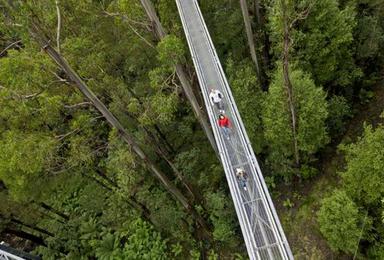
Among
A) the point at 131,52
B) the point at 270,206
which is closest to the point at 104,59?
the point at 131,52

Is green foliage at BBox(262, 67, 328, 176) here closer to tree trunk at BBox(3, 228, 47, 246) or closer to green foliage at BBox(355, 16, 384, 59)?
green foliage at BBox(355, 16, 384, 59)

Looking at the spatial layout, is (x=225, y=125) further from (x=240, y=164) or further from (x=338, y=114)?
(x=338, y=114)

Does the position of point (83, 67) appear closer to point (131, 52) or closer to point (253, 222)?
point (131, 52)

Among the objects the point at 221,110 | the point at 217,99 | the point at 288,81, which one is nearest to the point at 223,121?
the point at 221,110

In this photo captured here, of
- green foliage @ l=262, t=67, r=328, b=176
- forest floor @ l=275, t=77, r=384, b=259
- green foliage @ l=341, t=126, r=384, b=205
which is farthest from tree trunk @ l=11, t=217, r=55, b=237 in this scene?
green foliage @ l=341, t=126, r=384, b=205

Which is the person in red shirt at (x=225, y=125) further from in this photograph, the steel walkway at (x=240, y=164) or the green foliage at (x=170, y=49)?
the green foliage at (x=170, y=49)

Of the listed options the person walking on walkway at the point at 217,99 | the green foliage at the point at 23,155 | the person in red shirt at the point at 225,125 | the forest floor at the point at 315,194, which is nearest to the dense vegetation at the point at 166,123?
the green foliage at the point at 23,155

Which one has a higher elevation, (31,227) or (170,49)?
(170,49)
